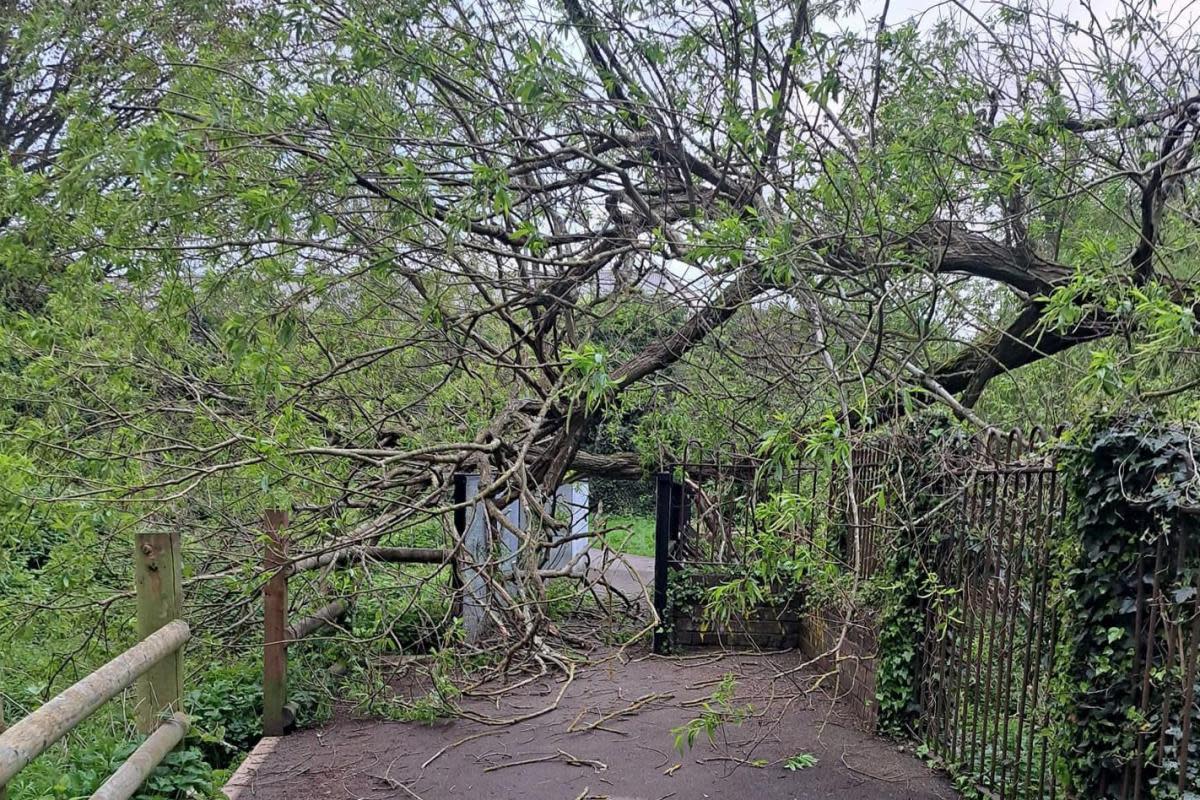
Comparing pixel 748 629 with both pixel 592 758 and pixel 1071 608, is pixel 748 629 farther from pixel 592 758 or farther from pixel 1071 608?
pixel 1071 608

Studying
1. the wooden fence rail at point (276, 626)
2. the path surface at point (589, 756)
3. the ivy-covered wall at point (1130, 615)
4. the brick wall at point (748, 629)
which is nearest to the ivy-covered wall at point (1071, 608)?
the ivy-covered wall at point (1130, 615)

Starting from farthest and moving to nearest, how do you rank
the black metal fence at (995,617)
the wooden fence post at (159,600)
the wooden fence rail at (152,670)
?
1. the wooden fence post at (159,600)
2. the black metal fence at (995,617)
3. the wooden fence rail at (152,670)

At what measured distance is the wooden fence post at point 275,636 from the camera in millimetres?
5070

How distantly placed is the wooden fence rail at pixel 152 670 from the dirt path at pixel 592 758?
70cm

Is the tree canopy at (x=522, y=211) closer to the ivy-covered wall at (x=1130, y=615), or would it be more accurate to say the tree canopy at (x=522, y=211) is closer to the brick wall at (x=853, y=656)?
the ivy-covered wall at (x=1130, y=615)

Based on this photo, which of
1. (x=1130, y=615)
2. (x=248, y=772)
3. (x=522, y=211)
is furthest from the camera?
(x=522, y=211)

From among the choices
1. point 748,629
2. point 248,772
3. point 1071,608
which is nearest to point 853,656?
point 1071,608

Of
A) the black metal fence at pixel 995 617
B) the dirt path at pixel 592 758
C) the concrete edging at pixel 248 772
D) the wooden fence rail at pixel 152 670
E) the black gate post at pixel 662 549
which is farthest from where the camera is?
the black gate post at pixel 662 549

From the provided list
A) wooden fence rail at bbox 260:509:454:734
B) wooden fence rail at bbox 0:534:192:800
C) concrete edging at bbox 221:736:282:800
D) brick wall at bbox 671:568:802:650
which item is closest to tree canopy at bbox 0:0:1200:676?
wooden fence rail at bbox 260:509:454:734

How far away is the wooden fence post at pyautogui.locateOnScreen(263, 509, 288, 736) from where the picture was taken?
16.6 ft

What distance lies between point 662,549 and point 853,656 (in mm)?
3165

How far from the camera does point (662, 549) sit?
785 cm

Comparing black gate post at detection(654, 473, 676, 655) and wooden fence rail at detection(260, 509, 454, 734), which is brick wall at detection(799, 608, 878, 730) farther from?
wooden fence rail at detection(260, 509, 454, 734)

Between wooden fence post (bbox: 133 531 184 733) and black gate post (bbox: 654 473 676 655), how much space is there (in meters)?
4.68
